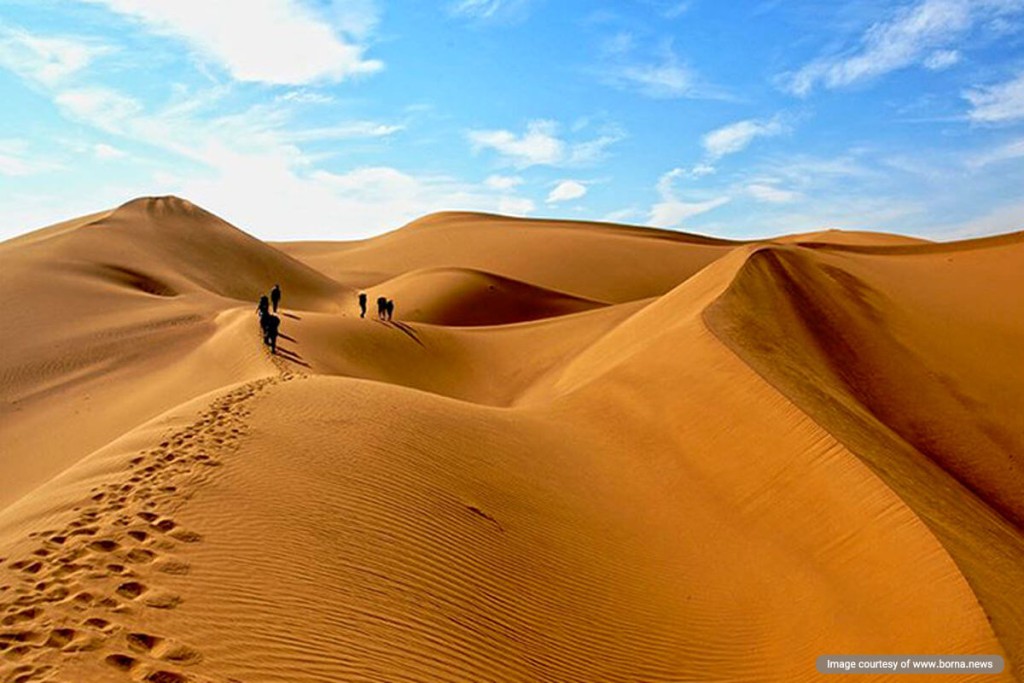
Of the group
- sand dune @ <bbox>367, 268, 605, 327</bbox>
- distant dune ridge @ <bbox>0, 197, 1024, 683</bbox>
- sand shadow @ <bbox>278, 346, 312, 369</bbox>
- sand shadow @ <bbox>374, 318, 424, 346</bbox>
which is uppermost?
sand dune @ <bbox>367, 268, 605, 327</bbox>

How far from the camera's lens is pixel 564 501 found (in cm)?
979

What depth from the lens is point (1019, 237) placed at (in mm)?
25109

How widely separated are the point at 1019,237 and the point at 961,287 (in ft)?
22.2

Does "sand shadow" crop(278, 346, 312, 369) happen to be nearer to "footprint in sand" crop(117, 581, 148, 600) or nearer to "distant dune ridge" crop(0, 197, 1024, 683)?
"distant dune ridge" crop(0, 197, 1024, 683)

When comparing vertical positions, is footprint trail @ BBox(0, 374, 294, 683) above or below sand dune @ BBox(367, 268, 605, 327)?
below

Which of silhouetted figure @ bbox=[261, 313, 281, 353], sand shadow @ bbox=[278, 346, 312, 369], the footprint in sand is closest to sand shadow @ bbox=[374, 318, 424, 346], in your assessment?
sand shadow @ bbox=[278, 346, 312, 369]

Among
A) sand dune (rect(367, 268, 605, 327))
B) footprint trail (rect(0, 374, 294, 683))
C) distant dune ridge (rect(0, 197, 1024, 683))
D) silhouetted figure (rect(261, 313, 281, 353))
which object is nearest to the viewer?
footprint trail (rect(0, 374, 294, 683))

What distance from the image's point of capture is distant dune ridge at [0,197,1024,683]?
5312mm

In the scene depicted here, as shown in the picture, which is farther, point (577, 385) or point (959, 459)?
point (577, 385)

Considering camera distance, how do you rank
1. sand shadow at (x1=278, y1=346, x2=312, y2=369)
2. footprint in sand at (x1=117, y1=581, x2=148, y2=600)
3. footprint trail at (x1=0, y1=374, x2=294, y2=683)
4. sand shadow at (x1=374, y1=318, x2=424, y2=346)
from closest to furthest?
footprint trail at (x1=0, y1=374, x2=294, y2=683)
footprint in sand at (x1=117, y1=581, x2=148, y2=600)
sand shadow at (x1=278, y1=346, x2=312, y2=369)
sand shadow at (x1=374, y1=318, x2=424, y2=346)

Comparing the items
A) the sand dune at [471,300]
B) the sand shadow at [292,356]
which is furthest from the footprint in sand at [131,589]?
the sand dune at [471,300]

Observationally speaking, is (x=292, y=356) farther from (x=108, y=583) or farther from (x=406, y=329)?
(x=108, y=583)

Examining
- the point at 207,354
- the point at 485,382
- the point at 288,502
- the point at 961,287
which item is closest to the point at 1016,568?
the point at 288,502

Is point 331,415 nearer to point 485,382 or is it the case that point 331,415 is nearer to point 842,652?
point 842,652
